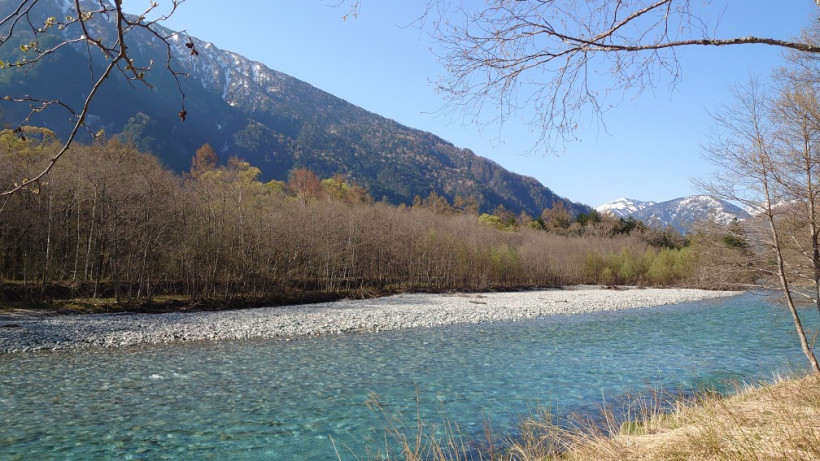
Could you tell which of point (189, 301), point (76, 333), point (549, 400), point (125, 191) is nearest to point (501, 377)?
point (549, 400)

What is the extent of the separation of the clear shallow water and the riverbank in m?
1.55

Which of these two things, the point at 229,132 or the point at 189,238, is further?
the point at 229,132

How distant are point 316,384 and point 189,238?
1742 centimetres

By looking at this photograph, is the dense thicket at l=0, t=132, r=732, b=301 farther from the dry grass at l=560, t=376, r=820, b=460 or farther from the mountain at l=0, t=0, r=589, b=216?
the mountain at l=0, t=0, r=589, b=216

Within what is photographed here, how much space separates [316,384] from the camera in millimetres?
10086

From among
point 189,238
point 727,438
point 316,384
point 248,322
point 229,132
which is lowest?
point 316,384

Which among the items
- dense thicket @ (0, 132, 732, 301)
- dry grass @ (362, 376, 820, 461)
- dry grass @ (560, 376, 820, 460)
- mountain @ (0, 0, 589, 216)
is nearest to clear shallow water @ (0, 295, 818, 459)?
dry grass @ (362, 376, 820, 461)

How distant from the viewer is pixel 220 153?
147000 mm

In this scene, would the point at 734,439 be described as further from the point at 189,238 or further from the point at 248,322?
the point at 189,238

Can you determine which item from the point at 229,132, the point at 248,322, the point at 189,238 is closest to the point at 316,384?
the point at 248,322

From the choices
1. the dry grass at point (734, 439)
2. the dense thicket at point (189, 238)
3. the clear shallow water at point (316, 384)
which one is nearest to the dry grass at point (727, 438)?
the dry grass at point (734, 439)

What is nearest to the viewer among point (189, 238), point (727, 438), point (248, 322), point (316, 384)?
point (727, 438)

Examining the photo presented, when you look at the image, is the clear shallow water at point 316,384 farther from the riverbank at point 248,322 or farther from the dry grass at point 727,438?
the dry grass at point 727,438

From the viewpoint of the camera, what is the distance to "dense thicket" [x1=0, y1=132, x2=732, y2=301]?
70.6 feet
